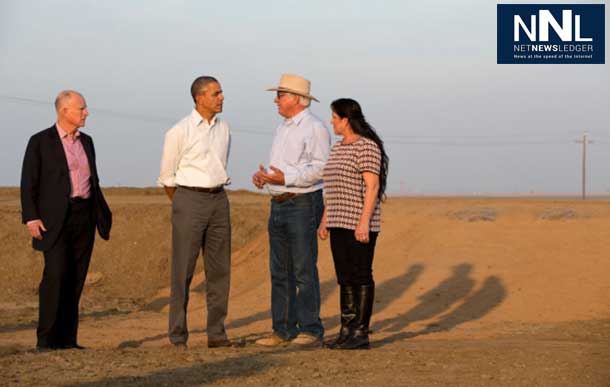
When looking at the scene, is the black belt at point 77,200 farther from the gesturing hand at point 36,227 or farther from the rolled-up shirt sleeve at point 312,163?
the rolled-up shirt sleeve at point 312,163

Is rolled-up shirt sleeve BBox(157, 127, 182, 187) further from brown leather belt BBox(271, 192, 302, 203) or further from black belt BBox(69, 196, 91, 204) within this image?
brown leather belt BBox(271, 192, 302, 203)

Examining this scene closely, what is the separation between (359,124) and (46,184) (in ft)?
8.17

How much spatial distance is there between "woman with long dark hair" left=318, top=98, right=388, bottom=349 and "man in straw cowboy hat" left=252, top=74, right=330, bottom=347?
249 millimetres

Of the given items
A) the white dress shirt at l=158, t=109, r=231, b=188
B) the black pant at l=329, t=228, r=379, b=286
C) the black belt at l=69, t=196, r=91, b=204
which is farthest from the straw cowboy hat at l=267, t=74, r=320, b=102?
the black belt at l=69, t=196, r=91, b=204

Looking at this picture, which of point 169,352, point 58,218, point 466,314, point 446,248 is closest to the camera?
point 169,352

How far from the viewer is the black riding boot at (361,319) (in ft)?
25.2

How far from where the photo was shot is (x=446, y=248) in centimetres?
1658

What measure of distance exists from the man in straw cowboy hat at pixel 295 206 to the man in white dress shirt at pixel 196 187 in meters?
0.37

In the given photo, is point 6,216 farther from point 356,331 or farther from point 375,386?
point 375,386

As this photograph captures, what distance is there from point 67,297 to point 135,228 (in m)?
11.1

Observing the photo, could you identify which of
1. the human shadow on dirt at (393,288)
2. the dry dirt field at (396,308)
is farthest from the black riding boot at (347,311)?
the human shadow on dirt at (393,288)

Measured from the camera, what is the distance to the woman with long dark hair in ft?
24.8

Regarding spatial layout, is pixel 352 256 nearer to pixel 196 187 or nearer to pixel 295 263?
pixel 295 263

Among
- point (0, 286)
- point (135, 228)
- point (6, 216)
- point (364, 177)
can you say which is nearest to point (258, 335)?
point (364, 177)
